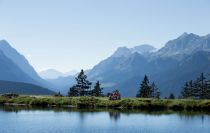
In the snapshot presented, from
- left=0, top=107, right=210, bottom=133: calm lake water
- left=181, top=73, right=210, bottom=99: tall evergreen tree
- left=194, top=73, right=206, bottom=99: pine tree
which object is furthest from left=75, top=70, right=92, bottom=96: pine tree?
left=0, top=107, right=210, bottom=133: calm lake water

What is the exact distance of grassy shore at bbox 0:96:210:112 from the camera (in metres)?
120

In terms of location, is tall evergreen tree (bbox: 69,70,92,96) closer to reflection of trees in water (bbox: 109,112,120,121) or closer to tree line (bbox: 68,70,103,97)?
tree line (bbox: 68,70,103,97)

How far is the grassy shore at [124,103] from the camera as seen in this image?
393 feet

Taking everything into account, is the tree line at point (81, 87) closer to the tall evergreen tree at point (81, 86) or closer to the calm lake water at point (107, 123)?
the tall evergreen tree at point (81, 86)

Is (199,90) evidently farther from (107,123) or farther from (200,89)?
(107,123)

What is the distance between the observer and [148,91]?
583 ft

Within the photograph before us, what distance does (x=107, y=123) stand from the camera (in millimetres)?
87250

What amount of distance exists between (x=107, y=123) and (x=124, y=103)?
124ft

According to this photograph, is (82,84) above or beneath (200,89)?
above

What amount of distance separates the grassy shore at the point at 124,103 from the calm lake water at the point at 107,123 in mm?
13339

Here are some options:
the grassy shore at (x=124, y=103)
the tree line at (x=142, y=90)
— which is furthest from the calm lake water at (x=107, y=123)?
the tree line at (x=142, y=90)

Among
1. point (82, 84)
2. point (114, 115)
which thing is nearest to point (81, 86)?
point (82, 84)

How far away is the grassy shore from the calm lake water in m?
13.3

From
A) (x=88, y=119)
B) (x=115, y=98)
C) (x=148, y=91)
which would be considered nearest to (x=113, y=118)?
(x=88, y=119)
